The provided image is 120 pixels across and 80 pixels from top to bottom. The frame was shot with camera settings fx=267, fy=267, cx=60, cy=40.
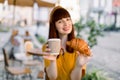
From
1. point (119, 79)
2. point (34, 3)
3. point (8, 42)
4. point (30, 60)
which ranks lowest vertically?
point (119, 79)

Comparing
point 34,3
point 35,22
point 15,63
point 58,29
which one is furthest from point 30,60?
point 58,29

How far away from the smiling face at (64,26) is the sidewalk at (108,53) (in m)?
1.16

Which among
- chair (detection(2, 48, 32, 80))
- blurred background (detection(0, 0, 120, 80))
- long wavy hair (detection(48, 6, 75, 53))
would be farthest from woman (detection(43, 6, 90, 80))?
chair (detection(2, 48, 32, 80))

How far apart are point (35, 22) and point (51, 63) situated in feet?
4.47

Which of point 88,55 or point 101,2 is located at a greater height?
point 101,2

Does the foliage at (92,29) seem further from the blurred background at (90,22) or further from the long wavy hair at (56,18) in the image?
the long wavy hair at (56,18)

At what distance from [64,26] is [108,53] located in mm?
1264

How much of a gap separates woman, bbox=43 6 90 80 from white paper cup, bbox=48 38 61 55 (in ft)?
0.11

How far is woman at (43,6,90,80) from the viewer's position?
1.39m

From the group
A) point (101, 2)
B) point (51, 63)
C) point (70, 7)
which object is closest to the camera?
point (51, 63)

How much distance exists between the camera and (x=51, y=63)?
54.4 inches

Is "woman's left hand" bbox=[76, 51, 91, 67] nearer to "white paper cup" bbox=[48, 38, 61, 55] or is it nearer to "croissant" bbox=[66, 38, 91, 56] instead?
"croissant" bbox=[66, 38, 91, 56]

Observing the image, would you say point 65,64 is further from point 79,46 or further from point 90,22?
point 90,22

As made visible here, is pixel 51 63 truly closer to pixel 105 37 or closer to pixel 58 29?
pixel 58 29
